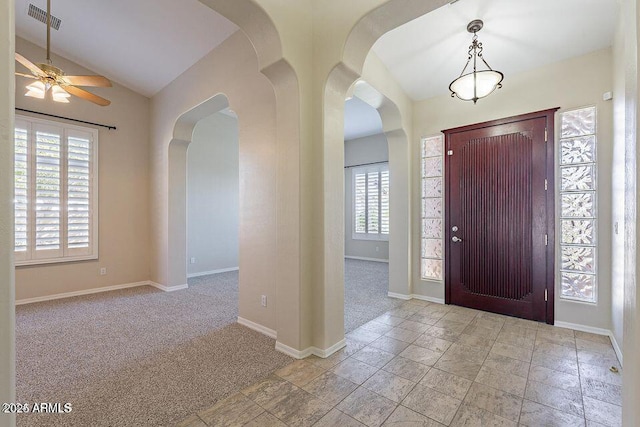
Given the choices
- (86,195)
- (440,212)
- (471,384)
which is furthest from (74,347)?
(440,212)

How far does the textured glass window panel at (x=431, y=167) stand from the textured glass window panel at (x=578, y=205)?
1476mm

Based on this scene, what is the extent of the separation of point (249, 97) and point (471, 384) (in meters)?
3.55

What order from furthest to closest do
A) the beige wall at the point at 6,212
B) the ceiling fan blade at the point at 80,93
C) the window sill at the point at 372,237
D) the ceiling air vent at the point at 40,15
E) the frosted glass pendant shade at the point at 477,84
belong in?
the window sill at the point at 372,237 → the ceiling air vent at the point at 40,15 → the ceiling fan blade at the point at 80,93 → the frosted glass pendant shade at the point at 477,84 → the beige wall at the point at 6,212

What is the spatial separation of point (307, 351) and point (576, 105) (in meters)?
3.93

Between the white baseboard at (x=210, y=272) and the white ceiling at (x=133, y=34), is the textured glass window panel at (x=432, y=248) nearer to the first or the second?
the white ceiling at (x=133, y=34)

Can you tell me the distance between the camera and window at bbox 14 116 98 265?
406 cm

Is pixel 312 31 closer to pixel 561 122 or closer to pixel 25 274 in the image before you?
pixel 561 122

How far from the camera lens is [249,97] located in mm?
3281

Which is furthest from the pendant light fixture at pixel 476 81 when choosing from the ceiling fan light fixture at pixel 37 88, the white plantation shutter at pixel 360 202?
the white plantation shutter at pixel 360 202

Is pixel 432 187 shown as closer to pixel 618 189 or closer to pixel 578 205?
pixel 578 205

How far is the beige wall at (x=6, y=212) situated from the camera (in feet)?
3.18

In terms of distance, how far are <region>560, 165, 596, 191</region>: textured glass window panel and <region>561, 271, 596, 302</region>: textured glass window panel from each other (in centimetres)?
97

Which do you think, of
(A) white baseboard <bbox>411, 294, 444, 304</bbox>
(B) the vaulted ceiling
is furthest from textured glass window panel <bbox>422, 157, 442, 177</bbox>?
(A) white baseboard <bbox>411, 294, 444, 304</bbox>

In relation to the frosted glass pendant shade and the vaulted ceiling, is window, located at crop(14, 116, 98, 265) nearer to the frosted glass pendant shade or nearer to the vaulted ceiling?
the vaulted ceiling
